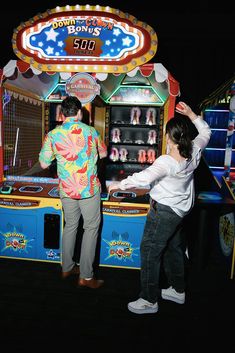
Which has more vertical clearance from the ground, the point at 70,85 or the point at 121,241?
the point at 70,85

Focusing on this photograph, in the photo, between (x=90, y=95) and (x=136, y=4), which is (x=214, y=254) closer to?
(x=90, y=95)

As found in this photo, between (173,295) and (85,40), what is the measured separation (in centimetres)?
251

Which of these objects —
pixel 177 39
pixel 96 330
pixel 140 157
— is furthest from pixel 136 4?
pixel 96 330

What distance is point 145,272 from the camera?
233 centimetres

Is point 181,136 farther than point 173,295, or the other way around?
point 173,295

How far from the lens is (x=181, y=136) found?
2.15 meters

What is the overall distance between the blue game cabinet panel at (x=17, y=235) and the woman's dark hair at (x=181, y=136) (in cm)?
170

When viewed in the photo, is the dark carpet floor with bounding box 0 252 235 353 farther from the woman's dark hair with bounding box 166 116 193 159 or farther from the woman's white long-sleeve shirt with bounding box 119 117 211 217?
the woman's dark hair with bounding box 166 116 193 159

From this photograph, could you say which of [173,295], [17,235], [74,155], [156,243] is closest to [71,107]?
[74,155]

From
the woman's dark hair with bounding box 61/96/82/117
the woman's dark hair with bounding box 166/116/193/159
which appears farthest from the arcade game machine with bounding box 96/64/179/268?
the woman's dark hair with bounding box 166/116/193/159

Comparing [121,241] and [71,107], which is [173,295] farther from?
[71,107]

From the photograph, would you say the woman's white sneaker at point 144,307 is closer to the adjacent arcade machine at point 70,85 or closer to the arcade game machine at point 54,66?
the adjacent arcade machine at point 70,85

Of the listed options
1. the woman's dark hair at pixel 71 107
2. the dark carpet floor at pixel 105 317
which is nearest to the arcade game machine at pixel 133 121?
the woman's dark hair at pixel 71 107

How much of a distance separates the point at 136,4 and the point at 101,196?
212 inches
